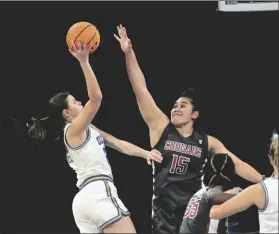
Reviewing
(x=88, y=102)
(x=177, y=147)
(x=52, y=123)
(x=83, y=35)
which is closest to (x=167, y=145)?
(x=177, y=147)

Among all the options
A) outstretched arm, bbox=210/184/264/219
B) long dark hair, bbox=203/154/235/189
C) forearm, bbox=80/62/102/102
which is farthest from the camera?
forearm, bbox=80/62/102/102

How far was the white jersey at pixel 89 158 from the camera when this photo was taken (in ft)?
17.3

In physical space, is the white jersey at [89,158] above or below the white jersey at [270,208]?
above

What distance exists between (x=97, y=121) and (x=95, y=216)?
8.56 ft

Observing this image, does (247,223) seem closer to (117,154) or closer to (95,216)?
(117,154)

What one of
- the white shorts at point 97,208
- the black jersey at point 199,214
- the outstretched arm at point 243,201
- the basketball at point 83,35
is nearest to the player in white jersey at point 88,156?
the white shorts at point 97,208

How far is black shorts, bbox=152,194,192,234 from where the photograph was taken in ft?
17.9

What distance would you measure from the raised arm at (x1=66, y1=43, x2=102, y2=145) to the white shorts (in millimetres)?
361

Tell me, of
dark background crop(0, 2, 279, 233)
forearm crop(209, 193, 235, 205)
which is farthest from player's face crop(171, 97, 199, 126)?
dark background crop(0, 2, 279, 233)

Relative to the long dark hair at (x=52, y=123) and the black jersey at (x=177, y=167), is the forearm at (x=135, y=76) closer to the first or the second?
the black jersey at (x=177, y=167)

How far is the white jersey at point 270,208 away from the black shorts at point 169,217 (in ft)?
3.98

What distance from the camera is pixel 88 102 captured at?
513 centimetres

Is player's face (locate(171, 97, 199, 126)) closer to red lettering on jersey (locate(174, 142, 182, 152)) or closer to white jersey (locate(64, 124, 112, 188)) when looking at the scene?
red lettering on jersey (locate(174, 142, 182, 152))

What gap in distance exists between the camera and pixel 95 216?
16.8 ft
